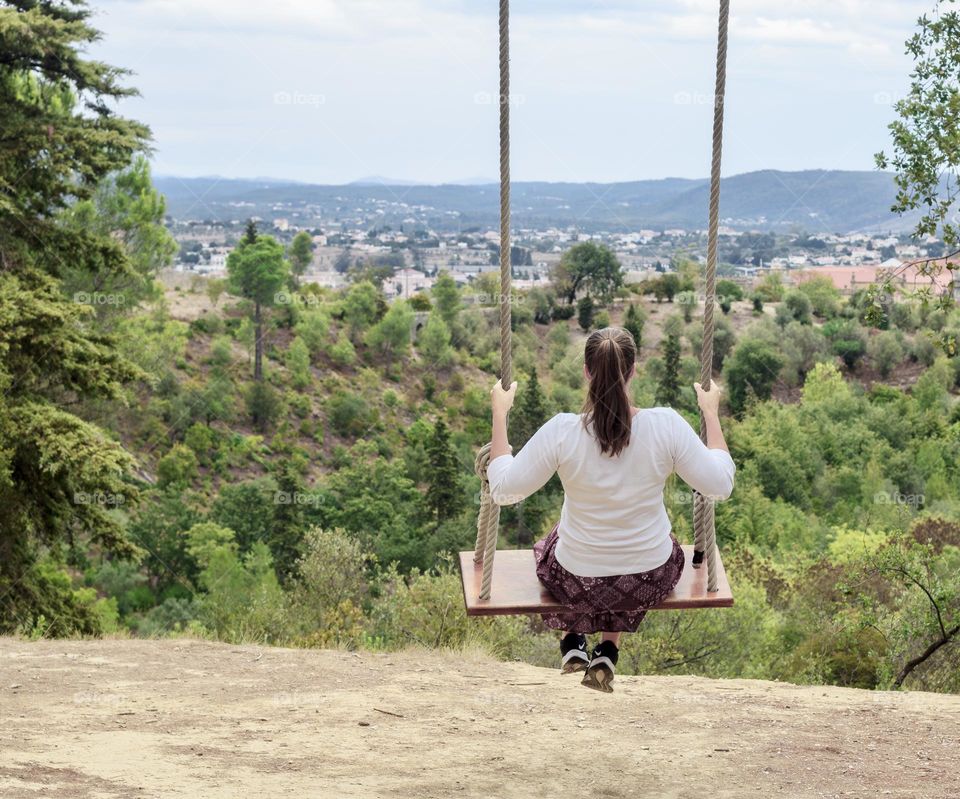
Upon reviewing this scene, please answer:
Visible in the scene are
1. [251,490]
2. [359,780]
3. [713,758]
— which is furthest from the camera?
[251,490]

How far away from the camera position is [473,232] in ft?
313

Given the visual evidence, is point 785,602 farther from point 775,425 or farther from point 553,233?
point 553,233

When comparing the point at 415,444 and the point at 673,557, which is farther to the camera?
the point at 415,444

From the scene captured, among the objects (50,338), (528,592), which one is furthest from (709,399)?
(50,338)

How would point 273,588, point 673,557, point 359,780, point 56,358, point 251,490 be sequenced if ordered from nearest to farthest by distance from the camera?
point 673,557 → point 359,780 → point 56,358 → point 273,588 → point 251,490

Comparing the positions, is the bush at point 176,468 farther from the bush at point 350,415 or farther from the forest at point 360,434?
the bush at point 350,415

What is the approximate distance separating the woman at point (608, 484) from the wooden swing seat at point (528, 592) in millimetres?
81

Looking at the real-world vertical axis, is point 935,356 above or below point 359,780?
below

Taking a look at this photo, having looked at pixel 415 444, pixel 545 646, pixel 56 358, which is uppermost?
pixel 56 358

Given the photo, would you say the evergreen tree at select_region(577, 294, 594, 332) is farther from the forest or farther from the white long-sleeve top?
the white long-sleeve top

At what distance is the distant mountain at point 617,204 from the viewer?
94.7 meters

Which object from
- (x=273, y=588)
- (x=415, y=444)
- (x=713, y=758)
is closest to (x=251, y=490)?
(x=273, y=588)

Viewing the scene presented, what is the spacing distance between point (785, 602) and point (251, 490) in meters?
21.0

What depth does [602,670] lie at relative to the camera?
14.6 feet
